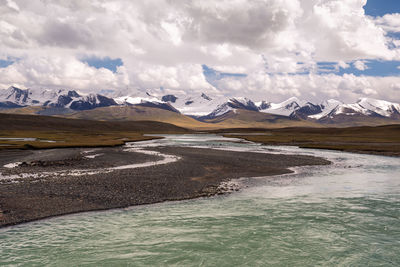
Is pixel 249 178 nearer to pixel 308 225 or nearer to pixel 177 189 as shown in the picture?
pixel 177 189

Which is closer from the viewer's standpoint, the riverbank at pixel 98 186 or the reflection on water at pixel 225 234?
the reflection on water at pixel 225 234

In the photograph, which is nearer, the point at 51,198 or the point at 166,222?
the point at 166,222

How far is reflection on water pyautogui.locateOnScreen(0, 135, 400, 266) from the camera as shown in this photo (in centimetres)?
1518

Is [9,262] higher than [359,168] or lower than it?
lower

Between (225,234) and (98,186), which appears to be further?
(98,186)

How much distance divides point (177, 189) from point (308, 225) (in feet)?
45.1

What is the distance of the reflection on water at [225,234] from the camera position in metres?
15.2

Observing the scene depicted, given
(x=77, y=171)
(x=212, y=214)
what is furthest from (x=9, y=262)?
(x=77, y=171)

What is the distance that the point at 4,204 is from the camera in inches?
880

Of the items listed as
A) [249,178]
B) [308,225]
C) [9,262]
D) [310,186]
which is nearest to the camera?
[9,262]

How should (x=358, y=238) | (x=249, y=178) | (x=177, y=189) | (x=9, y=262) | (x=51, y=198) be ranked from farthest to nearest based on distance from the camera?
(x=249, y=178)
(x=177, y=189)
(x=51, y=198)
(x=358, y=238)
(x=9, y=262)

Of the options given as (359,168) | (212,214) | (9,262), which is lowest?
(9,262)

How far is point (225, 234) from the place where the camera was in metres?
18.1

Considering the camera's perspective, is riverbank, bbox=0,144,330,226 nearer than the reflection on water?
No
